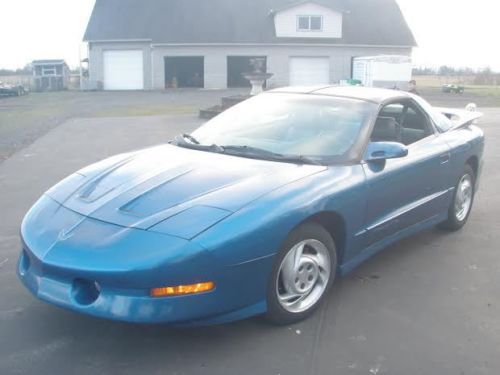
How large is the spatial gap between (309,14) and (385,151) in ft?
110

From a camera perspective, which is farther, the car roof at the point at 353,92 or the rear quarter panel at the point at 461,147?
the rear quarter panel at the point at 461,147

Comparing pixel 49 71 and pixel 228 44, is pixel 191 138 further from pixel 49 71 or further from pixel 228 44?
pixel 49 71

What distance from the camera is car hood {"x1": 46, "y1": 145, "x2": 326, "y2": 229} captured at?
11.0ft

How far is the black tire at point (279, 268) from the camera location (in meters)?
3.40

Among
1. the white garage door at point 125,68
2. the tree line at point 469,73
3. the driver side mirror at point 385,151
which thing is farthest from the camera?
the tree line at point 469,73

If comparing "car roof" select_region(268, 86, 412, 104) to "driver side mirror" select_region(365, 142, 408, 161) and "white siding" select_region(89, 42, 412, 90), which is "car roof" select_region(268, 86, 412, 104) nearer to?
"driver side mirror" select_region(365, 142, 408, 161)

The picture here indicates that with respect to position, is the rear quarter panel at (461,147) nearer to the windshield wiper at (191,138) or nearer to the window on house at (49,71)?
the windshield wiper at (191,138)

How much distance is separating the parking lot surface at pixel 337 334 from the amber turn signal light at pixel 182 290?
0.40 meters

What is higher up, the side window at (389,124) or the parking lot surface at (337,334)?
the side window at (389,124)

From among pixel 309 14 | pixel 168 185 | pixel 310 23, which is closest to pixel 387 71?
pixel 310 23

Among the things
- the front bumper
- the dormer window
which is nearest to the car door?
the front bumper

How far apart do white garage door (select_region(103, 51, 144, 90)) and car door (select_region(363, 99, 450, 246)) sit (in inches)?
1296

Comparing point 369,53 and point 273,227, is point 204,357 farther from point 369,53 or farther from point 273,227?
point 369,53

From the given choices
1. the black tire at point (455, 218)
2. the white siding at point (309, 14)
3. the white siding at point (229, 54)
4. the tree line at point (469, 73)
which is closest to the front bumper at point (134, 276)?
the black tire at point (455, 218)
